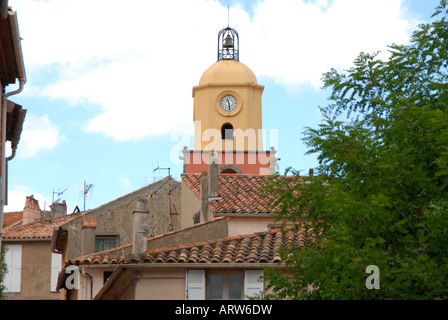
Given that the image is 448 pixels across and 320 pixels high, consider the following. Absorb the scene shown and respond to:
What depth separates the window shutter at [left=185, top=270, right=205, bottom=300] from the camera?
18234 millimetres

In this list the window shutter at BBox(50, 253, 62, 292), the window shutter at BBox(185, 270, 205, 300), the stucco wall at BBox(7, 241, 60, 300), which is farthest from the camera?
the stucco wall at BBox(7, 241, 60, 300)

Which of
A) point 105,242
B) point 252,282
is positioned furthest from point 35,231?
point 252,282

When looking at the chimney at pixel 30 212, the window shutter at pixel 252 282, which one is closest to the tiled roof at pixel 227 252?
the window shutter at pixel 252 282

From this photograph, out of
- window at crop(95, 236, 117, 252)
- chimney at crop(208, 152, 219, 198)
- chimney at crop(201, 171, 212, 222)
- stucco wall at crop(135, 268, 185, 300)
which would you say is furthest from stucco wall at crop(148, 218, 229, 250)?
window at crop(95, 236, 117, 252)

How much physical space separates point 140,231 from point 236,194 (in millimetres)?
7116

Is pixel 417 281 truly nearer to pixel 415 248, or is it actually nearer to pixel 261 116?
pixel 415 248

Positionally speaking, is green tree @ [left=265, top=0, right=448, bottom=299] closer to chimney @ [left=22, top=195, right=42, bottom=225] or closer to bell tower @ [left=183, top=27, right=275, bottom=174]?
chimney @ [left=22, top=195, right=42, bottom=225]

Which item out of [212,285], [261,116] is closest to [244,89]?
[261,116]

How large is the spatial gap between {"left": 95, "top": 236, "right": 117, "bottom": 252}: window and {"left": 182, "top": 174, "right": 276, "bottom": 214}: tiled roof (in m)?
3.25

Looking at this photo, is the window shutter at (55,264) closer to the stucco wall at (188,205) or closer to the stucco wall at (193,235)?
the stucco wall at (188,205)

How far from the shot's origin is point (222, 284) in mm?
18797

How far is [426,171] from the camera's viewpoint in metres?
11.9

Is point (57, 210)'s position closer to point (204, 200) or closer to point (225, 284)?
point (204, 200)

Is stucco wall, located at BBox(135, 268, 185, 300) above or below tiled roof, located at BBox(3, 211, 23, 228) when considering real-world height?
Result: below
